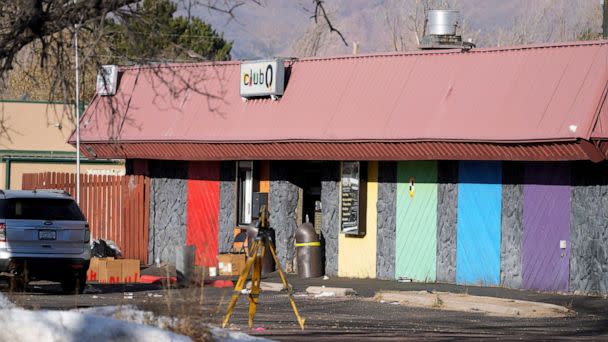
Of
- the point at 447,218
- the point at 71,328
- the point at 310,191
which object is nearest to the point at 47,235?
the point at 447,218

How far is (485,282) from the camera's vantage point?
26.4 meters

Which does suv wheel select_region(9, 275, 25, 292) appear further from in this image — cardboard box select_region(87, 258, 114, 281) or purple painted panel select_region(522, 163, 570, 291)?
purple painted panel select_region(522, 163, 570, 291)

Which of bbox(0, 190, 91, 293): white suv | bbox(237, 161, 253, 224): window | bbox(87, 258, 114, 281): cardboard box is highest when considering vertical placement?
bbox(237, 161, 253, 224): window

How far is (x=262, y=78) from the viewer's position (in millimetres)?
29625

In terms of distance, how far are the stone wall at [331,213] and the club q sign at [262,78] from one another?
2110 millimetres

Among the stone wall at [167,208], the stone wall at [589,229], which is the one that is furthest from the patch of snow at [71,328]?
the stone wall at [167,208]

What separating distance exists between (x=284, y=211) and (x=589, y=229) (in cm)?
787

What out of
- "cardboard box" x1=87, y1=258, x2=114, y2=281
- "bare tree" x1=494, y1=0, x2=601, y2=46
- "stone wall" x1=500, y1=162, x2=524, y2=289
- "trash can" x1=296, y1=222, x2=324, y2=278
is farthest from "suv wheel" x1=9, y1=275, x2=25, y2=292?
"bare tree" x1=494, y1=0, x2=601, y2=46

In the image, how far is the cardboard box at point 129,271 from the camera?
1105 inches

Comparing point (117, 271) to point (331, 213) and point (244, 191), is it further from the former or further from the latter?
point (331, 213)

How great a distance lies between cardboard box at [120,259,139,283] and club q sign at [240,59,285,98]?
15.8 ft

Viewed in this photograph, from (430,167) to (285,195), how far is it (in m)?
4.09

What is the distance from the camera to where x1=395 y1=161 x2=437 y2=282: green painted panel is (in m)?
27.5

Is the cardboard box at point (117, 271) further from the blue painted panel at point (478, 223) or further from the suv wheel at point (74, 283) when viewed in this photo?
the blue painted panel at point (478, 223)
